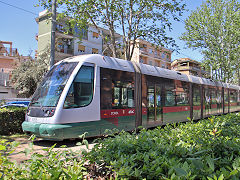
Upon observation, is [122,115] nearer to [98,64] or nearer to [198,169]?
[98,64]

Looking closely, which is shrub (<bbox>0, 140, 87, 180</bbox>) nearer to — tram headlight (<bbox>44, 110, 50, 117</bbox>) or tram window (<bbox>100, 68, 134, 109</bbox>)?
tram headlight (<bbox>44, 110, 50, 117</bbox>)

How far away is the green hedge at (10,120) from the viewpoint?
26.8 feet

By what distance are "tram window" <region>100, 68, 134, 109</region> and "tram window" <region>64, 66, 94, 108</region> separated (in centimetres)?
52

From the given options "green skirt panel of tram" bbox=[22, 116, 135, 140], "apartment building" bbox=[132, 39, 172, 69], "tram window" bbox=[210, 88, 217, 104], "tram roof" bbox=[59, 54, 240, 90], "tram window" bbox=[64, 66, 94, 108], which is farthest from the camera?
"apartment building" bbox=[132, 39, 172, 69]

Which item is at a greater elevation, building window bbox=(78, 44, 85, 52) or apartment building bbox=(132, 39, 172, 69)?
apartment building bbox=(132, 39, 172, 69)

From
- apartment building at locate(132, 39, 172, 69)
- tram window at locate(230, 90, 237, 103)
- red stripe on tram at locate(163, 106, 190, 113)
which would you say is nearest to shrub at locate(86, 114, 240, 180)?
red stripe on tram at locate(163, 106, 190, 113)

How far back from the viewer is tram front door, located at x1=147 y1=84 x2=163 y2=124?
9555 mm

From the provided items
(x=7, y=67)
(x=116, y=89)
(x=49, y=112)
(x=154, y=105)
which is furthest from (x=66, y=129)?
(x=7, y=67)

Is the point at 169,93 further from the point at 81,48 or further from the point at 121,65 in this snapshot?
the point at 81,48

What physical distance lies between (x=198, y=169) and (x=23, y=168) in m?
1.45

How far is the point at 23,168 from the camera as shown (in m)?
1.71

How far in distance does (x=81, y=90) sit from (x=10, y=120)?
384cm

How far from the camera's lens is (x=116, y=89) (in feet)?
26.2

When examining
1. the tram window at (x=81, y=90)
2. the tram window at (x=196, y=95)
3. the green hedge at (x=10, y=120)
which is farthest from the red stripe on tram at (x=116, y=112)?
the tram window at (x=196, y=95)
